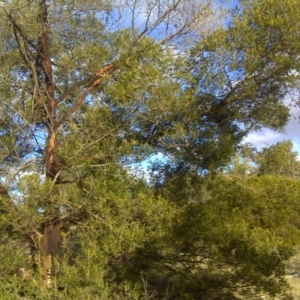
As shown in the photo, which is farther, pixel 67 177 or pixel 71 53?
pixel 71 53

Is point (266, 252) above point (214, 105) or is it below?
below

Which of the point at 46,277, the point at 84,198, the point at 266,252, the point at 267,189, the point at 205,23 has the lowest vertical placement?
the point at 46,277

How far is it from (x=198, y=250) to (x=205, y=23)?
312cm

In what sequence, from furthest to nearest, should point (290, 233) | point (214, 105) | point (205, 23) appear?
point (290, 233), point (205, 23), point (214, 105)

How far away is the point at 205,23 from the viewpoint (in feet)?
23.3

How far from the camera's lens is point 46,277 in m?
5.70

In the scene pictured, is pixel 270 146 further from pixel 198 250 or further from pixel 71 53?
pixel 71 53

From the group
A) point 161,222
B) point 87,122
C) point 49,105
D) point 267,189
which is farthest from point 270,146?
point 49,105

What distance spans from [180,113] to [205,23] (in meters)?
1.62

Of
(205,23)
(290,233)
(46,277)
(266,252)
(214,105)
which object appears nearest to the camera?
(46,277)

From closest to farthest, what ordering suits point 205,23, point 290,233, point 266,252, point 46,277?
point 46,277 < point 266,252 < point 205,23 < point 290,233

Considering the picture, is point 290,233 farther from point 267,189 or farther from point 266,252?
point 266,252

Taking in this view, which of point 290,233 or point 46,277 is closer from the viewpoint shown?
point 46,277

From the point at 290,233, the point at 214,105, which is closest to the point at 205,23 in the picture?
the point at 214,105
